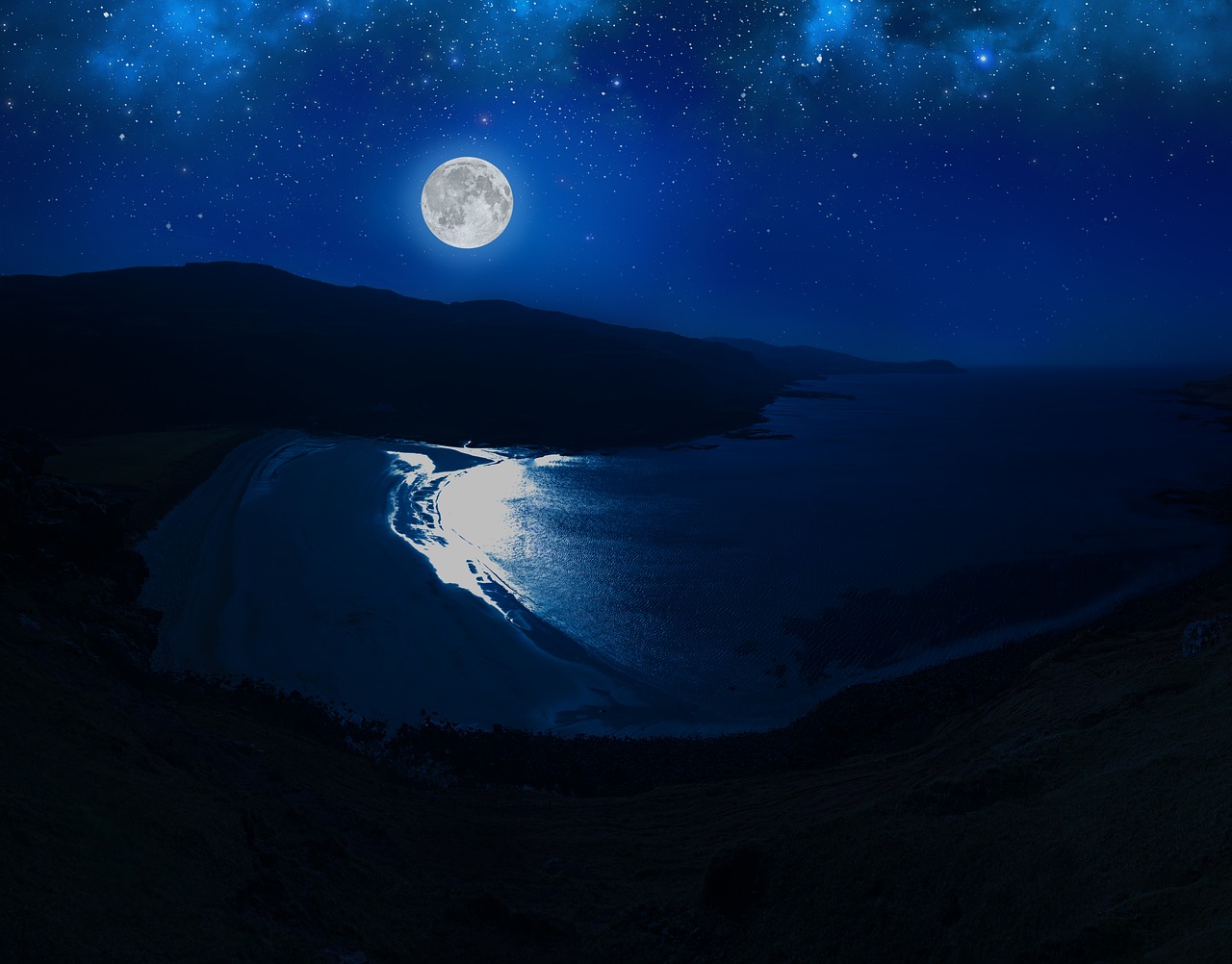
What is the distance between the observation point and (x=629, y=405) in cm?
11562

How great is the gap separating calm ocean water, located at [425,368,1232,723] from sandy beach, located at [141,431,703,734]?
2.60 m

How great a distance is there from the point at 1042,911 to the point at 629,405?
357 feet

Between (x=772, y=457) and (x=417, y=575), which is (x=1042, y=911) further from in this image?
(x=772, y=457)

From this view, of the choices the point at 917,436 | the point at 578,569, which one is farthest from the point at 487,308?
the point at 578,569

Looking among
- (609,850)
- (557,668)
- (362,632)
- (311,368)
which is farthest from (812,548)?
(311,368)

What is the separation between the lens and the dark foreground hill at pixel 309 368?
A: 90.0 m

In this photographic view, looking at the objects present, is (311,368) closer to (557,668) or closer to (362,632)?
(362,632)

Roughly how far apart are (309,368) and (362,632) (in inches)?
3836

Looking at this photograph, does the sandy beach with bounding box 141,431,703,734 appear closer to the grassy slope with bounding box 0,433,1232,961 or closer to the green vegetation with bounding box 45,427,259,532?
the green vegetation with bounding box 45,427,259,532

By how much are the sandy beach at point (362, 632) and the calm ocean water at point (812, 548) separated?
2601 millimetres

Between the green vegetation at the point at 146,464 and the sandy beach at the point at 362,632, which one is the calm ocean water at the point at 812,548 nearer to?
the sandy beach at the point at 362,632

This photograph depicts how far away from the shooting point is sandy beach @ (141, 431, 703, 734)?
23109mm

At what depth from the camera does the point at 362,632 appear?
28.3m

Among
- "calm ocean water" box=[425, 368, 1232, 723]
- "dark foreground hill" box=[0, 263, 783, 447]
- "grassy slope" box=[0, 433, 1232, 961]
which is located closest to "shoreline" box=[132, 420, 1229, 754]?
"calm ocean water" box=[425, 368, 1232, 723]
